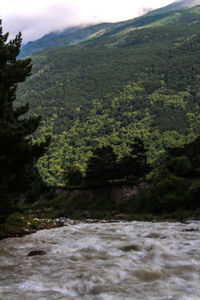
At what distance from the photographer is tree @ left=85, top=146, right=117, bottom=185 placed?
167ft

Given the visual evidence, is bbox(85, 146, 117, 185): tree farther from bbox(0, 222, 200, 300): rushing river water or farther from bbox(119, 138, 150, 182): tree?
bbox(0, 222, 200, 300): rushing river water

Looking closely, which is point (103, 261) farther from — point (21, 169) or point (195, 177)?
point (195, 177)

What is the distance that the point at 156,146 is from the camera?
171875mm

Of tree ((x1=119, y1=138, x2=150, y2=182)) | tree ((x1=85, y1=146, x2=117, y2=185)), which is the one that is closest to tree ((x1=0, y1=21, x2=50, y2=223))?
tree ((x1=85, y1=146, x2=117, y2=185))

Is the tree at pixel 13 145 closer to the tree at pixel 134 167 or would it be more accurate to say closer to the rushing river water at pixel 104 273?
the rushing river water at pixel 104 273

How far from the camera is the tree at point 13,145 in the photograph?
12.6 meters

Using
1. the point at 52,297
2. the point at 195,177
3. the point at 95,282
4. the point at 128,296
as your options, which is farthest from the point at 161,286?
the point at 195,177

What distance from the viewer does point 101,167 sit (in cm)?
5097

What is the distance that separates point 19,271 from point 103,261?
8.88 ft

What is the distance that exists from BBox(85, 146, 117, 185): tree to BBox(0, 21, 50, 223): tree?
3400 cm

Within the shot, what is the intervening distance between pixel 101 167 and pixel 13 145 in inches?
1527

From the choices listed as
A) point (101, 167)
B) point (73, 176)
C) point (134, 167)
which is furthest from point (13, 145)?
point (73, 176)

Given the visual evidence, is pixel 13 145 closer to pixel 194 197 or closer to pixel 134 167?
pixel 194 197

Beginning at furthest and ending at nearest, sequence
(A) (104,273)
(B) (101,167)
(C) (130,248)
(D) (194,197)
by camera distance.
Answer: (B) (101,167) < (D) (194,197) < (C) (130,248) < (A) (104,273)
